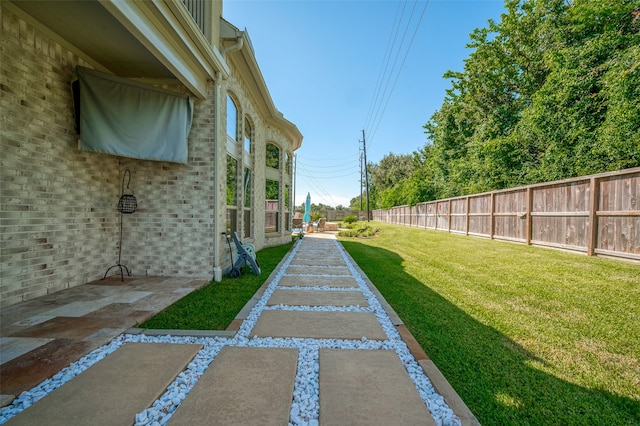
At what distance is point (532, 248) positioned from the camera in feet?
24.5

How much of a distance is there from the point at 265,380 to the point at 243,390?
0.17 m

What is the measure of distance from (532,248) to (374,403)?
7886 mm

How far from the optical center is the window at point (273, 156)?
9.75 meters

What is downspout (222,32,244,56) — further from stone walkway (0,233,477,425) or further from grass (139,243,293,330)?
stone walkway (0,233,477,425)

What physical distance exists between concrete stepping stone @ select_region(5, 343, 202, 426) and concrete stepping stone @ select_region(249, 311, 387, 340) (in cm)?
77

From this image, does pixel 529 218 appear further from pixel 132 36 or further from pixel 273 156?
pixel 132 36

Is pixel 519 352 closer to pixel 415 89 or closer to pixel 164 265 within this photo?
pixel 164 265

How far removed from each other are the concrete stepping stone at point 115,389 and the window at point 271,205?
7.09 meters

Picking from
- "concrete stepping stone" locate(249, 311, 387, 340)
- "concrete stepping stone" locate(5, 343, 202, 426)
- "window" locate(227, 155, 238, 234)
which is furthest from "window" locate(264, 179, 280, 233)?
"concrete stepping stone" locate(5, 343, 202, 426)

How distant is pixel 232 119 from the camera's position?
623cm

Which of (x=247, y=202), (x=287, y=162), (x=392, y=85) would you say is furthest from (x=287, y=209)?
(x=392, y=85)

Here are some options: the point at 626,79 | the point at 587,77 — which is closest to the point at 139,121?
the point at 626,79

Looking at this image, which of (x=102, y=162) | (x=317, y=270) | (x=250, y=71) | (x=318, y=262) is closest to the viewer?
(x=102, y=162)

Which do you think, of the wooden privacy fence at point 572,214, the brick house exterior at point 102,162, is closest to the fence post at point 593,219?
the wooden privacy fence at point 572,214
